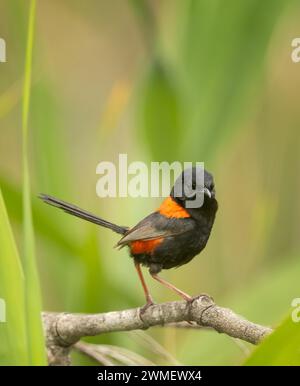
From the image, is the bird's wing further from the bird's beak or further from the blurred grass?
the blurred grass

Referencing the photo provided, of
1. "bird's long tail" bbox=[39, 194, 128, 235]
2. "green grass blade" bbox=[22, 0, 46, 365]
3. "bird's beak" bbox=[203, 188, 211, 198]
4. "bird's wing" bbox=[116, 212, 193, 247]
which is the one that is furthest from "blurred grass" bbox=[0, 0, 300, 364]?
"green grass blade" bbox=[22, 0, 46, 365]

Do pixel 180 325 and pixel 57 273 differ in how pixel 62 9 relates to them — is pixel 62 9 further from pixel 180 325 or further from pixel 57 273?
pixel 180 325

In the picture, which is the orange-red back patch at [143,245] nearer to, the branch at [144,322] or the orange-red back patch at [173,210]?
the orange-red back patch at [173,210]

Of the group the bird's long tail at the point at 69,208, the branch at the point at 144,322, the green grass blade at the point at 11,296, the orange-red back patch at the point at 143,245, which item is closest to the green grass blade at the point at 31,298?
the green grass blade at the point at 11,296

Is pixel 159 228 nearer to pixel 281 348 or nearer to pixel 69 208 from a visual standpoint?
pixel 69 208

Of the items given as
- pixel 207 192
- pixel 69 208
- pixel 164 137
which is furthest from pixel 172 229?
pixel 164 137

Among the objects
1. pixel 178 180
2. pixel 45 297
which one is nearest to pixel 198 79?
pixel 178 180
